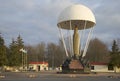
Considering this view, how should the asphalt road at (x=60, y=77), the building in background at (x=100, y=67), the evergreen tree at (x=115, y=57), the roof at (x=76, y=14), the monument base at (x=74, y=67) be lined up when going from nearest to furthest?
the asphalt road at (x=60, y=77) < the monument base at (x=74, y=67) < the roof at (x=76, y=14) < the evergreen tree at (x=115, y=57) < the building in background at (x=100, y=67)

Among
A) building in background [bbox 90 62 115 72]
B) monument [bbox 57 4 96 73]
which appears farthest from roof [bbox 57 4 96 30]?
building in background [bbox 90 62 115 72]

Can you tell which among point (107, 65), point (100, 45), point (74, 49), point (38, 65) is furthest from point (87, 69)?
point (100, 45)

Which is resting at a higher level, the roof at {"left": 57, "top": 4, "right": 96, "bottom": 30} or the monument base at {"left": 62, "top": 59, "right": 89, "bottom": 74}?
the roof at {"left": 57, "top": 4, "right": 96, "bottom": 30}

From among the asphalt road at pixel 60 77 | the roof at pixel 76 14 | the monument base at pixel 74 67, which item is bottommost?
the asphalt road at pixel 60 77

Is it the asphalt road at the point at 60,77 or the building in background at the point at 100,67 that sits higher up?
the building in background at the point at 100,67

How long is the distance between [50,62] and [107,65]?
172 ft

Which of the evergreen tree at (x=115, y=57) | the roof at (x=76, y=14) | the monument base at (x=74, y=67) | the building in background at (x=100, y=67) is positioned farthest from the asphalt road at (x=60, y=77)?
the building in background at (x=100, y=67)

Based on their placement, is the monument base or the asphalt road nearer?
the asphalt road

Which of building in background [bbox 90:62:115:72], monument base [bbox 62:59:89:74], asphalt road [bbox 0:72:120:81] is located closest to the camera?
asphalt road [bbox 0:72:120:81]

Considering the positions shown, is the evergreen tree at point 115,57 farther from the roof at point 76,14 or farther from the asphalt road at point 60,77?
the asphalt road at point 60,77

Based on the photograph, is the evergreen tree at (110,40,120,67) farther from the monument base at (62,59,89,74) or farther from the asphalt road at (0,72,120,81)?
the asphalt road at (0,72,120,81)

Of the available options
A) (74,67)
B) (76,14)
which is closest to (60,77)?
(74,67)

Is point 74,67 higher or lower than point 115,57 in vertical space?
lower

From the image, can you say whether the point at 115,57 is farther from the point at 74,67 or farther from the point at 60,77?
the point at 60,77
